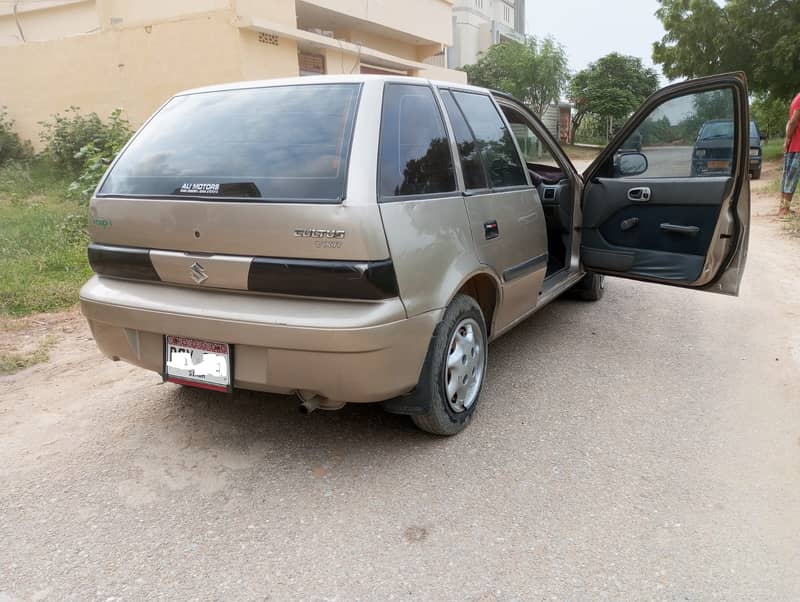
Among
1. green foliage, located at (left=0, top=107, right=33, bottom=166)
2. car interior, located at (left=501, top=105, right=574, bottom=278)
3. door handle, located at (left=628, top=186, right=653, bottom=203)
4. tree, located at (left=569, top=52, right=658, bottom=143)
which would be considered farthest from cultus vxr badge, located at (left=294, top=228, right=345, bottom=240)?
tree, located at (left=569, top=52, right=658, bottom=143)

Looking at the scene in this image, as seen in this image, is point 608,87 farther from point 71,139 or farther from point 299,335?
point 299,335

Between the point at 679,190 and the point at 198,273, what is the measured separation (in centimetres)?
320

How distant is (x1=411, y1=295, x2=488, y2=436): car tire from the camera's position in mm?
2936

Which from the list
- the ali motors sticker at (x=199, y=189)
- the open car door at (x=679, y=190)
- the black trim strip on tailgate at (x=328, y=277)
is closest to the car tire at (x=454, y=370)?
the black trim strip on tailgate at (x=328, y=277)

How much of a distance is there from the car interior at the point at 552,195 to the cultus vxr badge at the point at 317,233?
2.37 m

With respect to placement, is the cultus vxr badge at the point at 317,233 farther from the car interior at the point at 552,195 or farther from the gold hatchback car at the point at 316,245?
the car interior at the point at 552,195

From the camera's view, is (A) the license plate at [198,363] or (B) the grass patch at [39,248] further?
(B) the grass patch at [39,248]

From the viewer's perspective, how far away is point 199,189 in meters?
2.78

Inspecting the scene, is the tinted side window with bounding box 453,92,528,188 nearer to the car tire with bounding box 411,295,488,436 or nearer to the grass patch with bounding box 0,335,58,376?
the car tire with bounding box 411,295,488,436

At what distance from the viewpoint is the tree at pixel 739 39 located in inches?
701

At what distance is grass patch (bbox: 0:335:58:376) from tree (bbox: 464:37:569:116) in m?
27.8

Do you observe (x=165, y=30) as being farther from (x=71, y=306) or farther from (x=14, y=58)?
(x=71, y=306)

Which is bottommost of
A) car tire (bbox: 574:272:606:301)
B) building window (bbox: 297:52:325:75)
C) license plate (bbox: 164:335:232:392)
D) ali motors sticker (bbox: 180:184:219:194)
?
car tire (bbox: 574:272:606:301)

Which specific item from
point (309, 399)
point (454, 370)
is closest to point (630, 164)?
point (454, 370)
